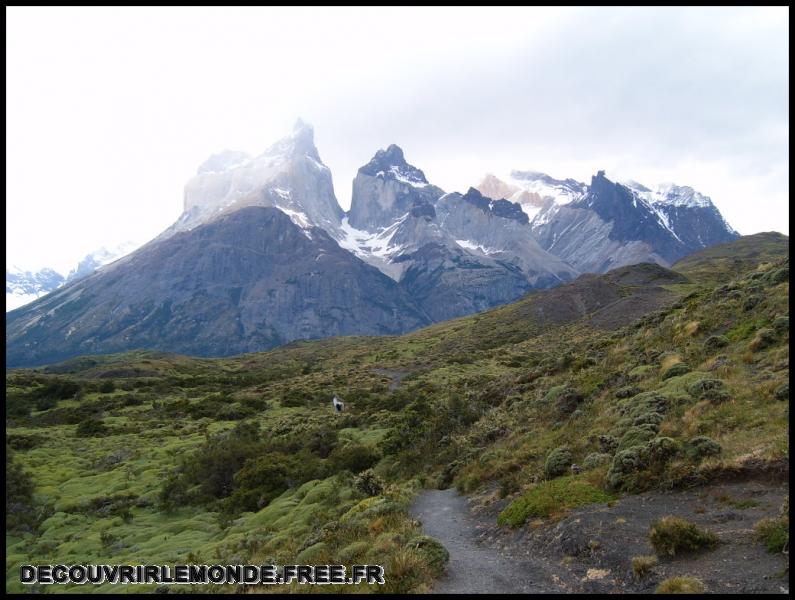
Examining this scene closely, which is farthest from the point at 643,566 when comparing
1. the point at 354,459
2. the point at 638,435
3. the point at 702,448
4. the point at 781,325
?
the point at 354,459

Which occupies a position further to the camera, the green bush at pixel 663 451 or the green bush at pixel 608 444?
the green bush at pixel 608 444

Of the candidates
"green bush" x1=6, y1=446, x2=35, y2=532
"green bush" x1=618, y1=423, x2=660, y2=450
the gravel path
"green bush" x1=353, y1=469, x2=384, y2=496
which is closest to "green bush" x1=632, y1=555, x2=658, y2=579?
the gravel path

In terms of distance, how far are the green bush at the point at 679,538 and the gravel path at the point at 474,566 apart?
8.11 ft

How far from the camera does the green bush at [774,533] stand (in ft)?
31.9

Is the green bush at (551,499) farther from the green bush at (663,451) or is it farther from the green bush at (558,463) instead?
the green bush at (663,451)

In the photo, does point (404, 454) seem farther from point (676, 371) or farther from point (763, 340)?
point (763, 340)

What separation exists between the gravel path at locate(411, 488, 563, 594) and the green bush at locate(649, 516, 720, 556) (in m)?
2.47

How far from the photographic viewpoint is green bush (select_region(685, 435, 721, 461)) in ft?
46.1

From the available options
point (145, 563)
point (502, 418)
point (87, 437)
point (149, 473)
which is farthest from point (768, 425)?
point (87, 437)

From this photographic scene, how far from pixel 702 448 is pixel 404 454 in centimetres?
1689

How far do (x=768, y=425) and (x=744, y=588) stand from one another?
7109mm

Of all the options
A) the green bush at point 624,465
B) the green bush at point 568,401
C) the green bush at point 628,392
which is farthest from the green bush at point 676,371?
the green bush at point 624,465

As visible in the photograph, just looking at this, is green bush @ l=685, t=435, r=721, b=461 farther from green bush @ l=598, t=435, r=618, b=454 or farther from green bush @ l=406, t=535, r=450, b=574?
green bush @ l=406, t=535, r=450, b=574

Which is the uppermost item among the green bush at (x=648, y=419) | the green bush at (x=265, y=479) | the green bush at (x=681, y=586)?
the green bush at (x=648, y=419)
